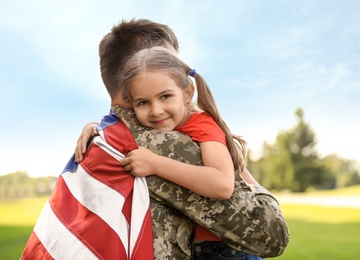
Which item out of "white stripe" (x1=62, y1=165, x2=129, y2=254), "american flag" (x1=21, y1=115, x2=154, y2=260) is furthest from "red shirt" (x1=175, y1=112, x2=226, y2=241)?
"white stripe" (x1=62, y1=165, x2=129, y2=254)

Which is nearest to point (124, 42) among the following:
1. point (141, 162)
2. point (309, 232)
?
point (141, 162)

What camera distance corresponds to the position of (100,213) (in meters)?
2.39

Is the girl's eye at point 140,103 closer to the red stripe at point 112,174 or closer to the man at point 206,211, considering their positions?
the man at point 206,211

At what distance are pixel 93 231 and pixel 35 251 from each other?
38 centimetres

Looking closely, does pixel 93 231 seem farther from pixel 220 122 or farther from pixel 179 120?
pixel 220 122

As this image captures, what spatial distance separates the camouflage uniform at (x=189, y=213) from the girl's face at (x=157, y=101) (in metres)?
0.08

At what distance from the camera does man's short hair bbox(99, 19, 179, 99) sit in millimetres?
2934

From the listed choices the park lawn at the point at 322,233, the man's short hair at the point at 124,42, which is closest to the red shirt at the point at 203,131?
the man's short hair at the point at 124,42

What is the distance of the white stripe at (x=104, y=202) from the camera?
2.38 meters

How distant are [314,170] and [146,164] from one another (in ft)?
116

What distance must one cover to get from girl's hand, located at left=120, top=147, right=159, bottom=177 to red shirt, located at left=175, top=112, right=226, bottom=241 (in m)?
0.24

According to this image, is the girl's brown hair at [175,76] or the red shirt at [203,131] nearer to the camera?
the red shirt at [203,131]

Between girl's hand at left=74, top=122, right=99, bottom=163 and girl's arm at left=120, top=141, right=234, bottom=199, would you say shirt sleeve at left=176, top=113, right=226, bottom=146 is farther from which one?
girl's hand at left=74, top=122, right=99, bottom=163

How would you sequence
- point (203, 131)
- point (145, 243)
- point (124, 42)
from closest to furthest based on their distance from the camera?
point (145, 243) < point (203, 131) < point (124, 42)
